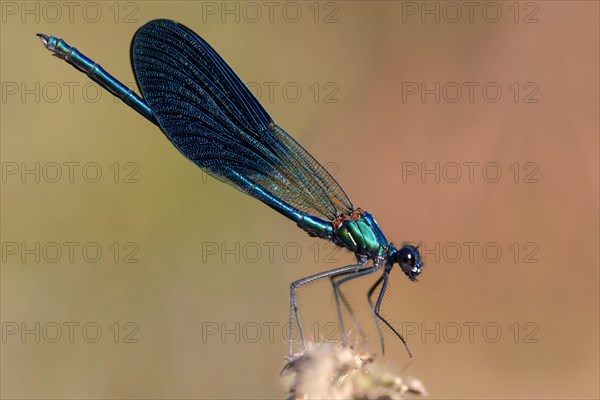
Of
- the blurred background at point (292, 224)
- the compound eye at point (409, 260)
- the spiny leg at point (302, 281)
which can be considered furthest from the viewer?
the blurred background at point (292, 224)

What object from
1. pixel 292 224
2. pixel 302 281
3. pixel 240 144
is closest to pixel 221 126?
pixel 240 144

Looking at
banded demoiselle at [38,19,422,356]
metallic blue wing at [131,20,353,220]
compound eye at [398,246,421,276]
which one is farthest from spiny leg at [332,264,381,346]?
metallic blue wing at [131,20,353,220]

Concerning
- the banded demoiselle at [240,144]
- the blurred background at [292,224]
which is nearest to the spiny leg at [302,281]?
the banded demoiselle at [240,144]

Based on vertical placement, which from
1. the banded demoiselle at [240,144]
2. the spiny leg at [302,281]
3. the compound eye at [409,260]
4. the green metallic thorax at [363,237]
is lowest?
the spiny leg at [302,281]

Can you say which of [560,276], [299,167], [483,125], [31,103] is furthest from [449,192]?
[31,103]

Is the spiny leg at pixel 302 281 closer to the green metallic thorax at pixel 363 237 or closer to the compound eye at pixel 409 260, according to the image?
the green metallic thorax at pixel 363 237

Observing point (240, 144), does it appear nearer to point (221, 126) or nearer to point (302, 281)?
point (221, 126)

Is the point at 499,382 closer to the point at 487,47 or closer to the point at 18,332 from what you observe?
the point at 487,47
